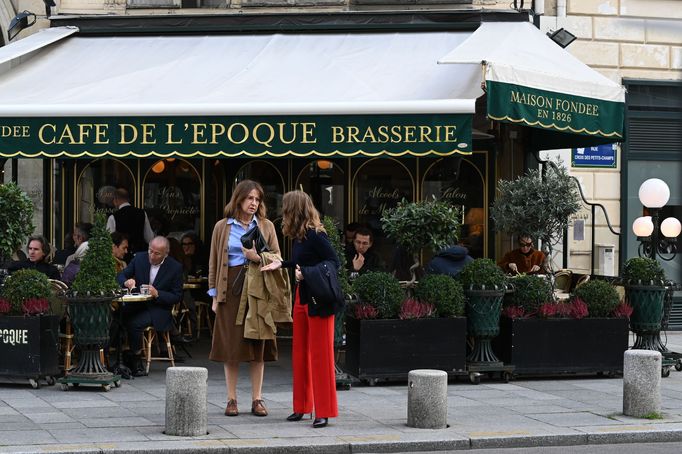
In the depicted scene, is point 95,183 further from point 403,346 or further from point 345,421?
point 345,421

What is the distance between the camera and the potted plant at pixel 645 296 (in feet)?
41.1

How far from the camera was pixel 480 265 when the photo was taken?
11906mm

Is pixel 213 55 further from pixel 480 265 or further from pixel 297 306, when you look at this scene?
pixel 297 306

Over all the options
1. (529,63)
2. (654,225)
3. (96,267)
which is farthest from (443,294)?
(96,267)

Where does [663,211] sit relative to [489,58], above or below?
below

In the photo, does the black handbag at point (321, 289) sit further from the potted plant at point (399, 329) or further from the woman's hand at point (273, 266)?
the potted plant at point (399, 329)

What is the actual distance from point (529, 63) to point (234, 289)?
503 cm

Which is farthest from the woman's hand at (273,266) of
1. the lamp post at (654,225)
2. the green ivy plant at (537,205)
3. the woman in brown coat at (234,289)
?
the lamp post at (654,225)

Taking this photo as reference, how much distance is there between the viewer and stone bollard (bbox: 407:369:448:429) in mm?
9141

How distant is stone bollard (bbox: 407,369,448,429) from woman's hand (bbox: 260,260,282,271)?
131cm

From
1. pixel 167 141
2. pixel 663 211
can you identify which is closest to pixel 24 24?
pixel 167 141

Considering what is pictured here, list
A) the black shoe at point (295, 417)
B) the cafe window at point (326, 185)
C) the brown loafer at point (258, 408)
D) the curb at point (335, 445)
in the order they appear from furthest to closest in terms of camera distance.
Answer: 1. the cafe window at point (326, 185)
2. the brown loafer at point (258, 408)
3. the black shoe at point (295, 417)
4. the curb at point (335, 445)

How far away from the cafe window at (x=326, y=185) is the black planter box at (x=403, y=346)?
462 cm

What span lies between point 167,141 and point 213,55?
107 inches
